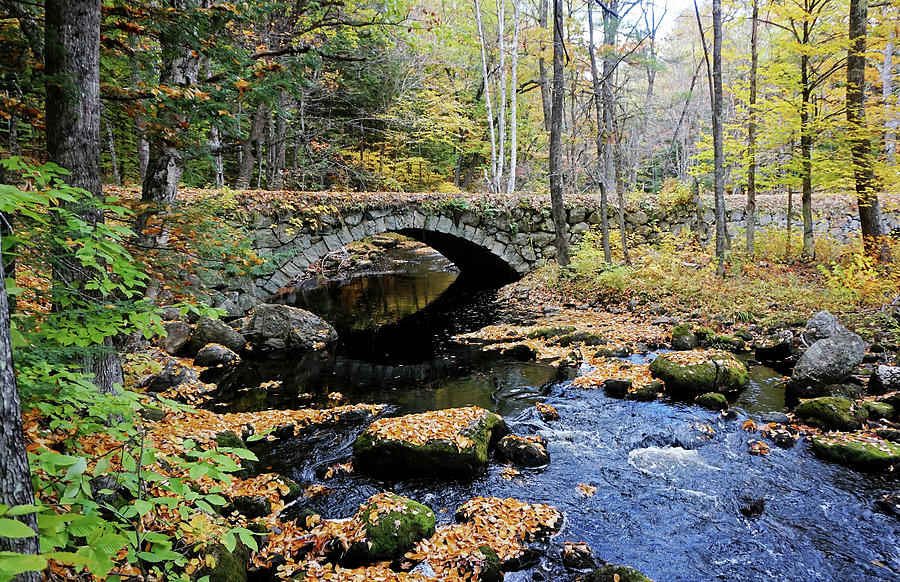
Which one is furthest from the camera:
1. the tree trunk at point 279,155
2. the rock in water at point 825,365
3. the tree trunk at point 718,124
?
the tree trunk at point 279,155

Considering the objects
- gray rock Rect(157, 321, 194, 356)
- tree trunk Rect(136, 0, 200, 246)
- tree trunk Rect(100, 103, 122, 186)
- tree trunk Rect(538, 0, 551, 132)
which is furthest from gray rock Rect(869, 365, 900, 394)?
tree trunk Rect(538, 0, 551, 132)

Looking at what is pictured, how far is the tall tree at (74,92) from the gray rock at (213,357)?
508 cm

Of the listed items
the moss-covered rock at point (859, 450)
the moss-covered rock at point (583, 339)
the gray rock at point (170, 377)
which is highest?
the moss-covered rock at point (583, 339)

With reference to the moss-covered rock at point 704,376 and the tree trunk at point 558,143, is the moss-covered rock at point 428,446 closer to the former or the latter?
the moss-covered rock at point 704,376

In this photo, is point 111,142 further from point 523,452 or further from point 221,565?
point 523,452

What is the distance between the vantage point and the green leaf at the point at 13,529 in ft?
3.20

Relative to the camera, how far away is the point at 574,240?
14.5 meters

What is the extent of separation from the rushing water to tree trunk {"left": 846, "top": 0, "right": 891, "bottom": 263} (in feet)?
15.3

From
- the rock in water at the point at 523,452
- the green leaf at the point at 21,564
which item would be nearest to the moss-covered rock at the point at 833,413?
the rock in water at the point at 523,452

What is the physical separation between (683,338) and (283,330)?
7550mm

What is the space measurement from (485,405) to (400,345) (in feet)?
12.1

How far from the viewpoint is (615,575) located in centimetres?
288

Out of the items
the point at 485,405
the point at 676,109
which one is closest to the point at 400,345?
the point at 485,405

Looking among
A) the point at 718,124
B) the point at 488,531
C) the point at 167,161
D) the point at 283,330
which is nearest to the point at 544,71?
the point at 718,124
